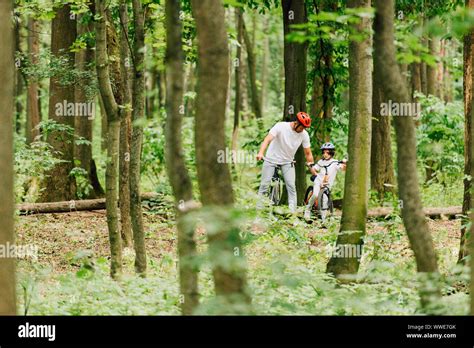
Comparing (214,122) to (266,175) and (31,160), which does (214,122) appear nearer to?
(266,175)

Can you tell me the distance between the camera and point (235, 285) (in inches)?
246

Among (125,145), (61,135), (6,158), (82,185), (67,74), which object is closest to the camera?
(6,158)

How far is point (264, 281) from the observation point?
924cm

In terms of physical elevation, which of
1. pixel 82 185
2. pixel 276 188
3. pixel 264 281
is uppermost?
pixel 82 185

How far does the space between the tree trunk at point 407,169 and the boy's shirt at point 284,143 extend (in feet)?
23.7

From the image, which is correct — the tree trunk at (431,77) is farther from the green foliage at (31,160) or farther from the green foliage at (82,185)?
the green foliage at (31,160)

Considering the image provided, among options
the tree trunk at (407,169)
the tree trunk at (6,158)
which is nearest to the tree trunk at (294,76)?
the tree trunk at (407,169)

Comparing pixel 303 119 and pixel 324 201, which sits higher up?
pixel 303 119

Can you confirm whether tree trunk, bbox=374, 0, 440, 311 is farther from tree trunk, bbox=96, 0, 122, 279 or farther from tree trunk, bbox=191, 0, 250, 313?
tree trunk, bbox=96, 0, 122, 279

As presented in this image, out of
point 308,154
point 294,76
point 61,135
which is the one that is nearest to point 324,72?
point 294,76

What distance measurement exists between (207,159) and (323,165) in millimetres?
9364

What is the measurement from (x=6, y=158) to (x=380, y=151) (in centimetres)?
1350

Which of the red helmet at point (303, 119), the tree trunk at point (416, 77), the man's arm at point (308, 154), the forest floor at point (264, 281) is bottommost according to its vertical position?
the forest floor at point (264, 281)

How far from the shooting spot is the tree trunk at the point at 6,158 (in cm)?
592
